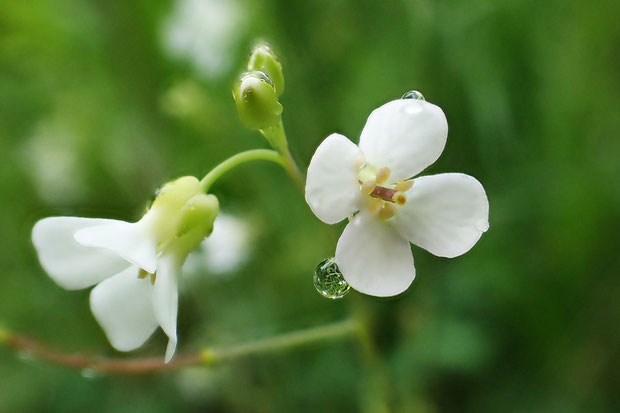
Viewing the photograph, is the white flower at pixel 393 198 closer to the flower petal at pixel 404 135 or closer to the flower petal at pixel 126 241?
the flower petal at pixel 404 135

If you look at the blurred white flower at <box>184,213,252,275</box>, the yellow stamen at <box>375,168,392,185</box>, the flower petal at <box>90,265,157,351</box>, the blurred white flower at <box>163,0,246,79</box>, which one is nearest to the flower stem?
the flower petal at <box>90,265,157,351</box>

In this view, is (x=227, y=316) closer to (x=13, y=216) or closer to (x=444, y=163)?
(x=444, y=163)

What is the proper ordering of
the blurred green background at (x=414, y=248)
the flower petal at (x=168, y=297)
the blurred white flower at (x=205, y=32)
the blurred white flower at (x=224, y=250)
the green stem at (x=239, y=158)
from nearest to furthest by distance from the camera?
the flower petal at (x=168, y=297) → the green stem at (x=239, y=158) → the blurred green background at (x=414, y=248) → the blurred white flower at (x=224, y=250) → the blurred white flower at (x=205, y=32)

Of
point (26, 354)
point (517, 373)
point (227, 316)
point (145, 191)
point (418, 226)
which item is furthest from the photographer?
point (145, 191)

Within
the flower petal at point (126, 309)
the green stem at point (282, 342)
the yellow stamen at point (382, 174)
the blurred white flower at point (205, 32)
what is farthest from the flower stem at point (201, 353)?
the blurred white flower at point (205, 32)

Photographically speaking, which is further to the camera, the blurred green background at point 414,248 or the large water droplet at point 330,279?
the blurred green background at point 414,248

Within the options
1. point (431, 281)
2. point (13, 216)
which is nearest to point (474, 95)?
point (431, 281)
